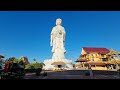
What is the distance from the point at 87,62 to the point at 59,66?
238 inches

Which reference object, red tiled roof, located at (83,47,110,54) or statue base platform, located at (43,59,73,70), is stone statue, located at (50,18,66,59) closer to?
statue base platform, located at (43,59,73,70)

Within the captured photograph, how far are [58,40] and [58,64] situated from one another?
8.43 feet

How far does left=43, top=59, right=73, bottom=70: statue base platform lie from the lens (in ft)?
77.2

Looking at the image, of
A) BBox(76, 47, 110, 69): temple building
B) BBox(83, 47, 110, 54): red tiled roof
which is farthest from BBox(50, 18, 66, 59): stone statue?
BBox(83, 47, 110, 54): red tiled roof

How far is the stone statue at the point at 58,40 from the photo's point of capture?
77.8 ft

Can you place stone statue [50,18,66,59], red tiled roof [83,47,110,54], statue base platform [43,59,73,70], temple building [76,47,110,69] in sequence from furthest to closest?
red tiled roof [83,47,110,54] → temple building [76,47,110,69] → stone statue [50,18,66,59] → statue base platform [43,59,73,70]

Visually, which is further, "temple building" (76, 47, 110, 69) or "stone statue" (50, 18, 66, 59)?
"temple building" (76, 47, 110, 69)

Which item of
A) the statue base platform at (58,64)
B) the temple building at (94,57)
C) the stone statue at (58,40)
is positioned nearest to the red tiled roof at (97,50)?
the temple building at (94,57)

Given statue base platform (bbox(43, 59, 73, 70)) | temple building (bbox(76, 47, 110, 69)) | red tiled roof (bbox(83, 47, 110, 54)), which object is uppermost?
red tiled roof (bbox(83, 47, 110, 54))

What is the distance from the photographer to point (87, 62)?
28.6m

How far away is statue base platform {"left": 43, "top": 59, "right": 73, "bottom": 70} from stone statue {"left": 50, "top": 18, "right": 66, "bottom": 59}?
672mm
